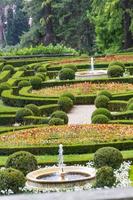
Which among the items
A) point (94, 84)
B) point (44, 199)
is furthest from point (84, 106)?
point (44, 199)

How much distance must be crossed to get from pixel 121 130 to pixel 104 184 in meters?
5.35

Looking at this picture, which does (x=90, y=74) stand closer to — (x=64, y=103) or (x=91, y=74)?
(x=91, y=74)

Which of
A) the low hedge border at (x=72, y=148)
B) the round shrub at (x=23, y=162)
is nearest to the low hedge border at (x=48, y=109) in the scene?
the low hedge border at (x=72, y=148)

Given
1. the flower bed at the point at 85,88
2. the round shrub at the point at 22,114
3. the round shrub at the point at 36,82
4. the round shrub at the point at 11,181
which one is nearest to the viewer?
the round shrub at the point at 11,181

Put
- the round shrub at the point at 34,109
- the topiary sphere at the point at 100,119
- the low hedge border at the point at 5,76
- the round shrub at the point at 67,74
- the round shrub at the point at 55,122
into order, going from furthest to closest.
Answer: the low hedge border at the point at 5,76
the round shrub at the point at 67,74
the round shrub at the point at 34,109
the round shrub at the point at 55,122
the topiary sphere at the point at 100,119

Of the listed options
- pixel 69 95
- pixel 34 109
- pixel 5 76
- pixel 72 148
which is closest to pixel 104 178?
pixel 72 148

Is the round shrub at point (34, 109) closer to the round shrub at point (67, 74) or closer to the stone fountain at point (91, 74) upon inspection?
the round shrub at point (67, 74)

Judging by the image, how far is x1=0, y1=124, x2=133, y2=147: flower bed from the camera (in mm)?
13961

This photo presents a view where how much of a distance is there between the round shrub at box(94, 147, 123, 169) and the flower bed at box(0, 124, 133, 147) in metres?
2.61

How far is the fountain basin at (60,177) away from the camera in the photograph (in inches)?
380

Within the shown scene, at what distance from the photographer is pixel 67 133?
1487 centimetres

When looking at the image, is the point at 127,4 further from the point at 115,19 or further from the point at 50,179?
the point at 50,179

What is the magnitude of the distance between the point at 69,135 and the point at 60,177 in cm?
450

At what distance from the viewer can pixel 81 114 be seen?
2159 centimetres
